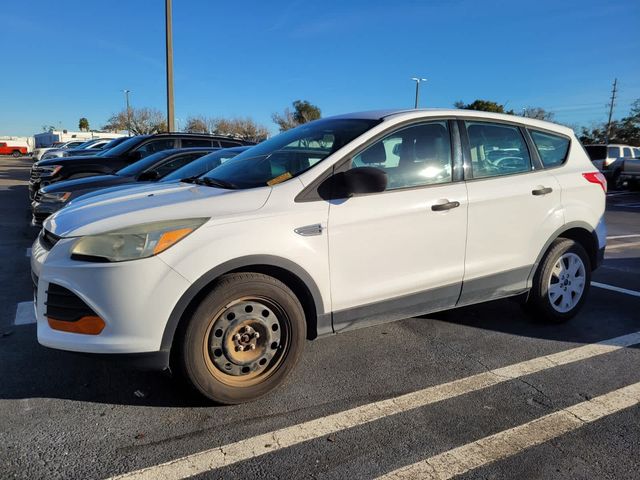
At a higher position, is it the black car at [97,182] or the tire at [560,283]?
the black car at [97,182]

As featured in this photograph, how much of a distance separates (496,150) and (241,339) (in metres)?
2.52

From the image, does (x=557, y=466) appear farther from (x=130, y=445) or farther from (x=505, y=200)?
(x=130, y=445)

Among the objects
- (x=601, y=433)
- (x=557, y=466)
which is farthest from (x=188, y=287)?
(x=601, y=433)

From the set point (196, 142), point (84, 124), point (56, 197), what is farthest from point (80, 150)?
point (84, 124)

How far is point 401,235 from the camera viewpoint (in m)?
3.22

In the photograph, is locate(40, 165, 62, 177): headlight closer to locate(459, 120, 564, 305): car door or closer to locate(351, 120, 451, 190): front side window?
locate(351, 120, 451, 190): front side window

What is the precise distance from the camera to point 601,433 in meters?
2.67

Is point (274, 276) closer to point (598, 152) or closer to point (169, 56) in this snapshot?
point (169, 56)

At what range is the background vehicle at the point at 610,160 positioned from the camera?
20.8 meters

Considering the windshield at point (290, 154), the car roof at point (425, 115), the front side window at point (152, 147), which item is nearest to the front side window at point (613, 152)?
the front side window at point (152, 147)

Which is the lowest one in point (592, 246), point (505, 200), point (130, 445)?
point (130, 445)

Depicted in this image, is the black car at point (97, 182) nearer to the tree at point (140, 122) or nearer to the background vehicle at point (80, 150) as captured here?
the background vehicle at point (80, 150)

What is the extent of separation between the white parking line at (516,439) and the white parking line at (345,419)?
1.46 feet

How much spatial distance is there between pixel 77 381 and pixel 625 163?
2280 cm
